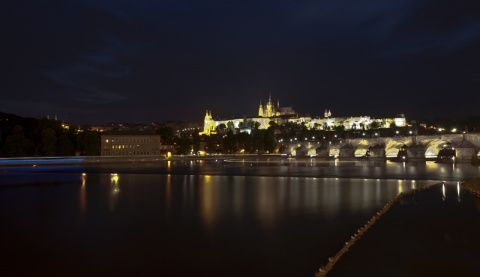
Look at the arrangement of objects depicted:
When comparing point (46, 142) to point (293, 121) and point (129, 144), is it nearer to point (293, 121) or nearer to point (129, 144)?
point (129, 144)

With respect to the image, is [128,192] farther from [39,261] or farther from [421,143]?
[421,143]

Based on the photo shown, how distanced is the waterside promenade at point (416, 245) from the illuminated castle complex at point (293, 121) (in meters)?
125

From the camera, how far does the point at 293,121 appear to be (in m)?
161

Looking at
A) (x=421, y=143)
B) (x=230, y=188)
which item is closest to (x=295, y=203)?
(x=230, y=188)

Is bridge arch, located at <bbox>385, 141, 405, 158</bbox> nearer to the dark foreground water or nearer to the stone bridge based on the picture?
the stone bridge

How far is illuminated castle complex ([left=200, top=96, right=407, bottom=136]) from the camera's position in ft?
466

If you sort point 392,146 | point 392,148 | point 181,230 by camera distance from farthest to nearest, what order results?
point 392,148, point 392,146, point 181,230

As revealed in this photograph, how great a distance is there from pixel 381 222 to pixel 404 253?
3.80 m

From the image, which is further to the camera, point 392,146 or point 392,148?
point 392,148

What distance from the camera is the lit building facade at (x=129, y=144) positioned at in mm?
79500

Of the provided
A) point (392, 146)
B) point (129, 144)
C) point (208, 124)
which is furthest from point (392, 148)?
point (208, 124)

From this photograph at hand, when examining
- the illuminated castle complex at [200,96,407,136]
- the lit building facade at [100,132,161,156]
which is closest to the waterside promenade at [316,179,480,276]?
the lit building facade at [100,132,161,156]

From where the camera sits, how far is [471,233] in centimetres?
1180

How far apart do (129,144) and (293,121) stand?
8714cm
